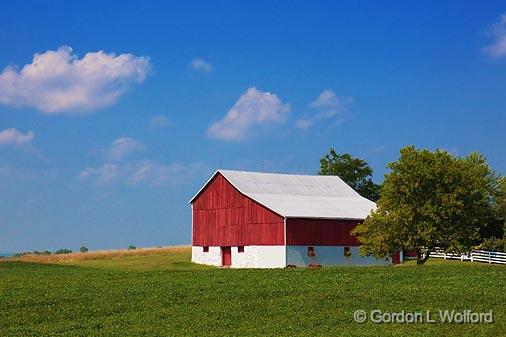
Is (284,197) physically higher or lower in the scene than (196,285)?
higher

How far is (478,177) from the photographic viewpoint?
62.6 metres

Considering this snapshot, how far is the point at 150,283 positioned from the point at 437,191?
27.6 meters

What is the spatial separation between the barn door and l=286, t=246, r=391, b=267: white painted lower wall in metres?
8.03

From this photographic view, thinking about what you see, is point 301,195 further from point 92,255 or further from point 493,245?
point 92,255

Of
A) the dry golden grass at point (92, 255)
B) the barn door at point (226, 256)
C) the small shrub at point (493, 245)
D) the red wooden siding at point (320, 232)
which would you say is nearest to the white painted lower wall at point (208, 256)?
the barn door at point (226, 256)

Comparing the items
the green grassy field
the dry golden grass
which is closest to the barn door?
the dry golden grass

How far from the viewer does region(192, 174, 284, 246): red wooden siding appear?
70.4 metres

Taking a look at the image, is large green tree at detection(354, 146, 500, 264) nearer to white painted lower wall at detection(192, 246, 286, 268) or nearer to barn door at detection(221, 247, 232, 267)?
white painted lower wall at detection(192, 246, 286, 268)

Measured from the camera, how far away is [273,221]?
7012 centimetres

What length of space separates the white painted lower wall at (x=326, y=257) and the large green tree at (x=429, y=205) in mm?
7010

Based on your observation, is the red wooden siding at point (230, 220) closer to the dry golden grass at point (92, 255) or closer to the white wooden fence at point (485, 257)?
the dry golden grass at point (92, 255)

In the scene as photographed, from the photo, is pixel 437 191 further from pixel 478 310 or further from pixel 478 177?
pixel 478 310

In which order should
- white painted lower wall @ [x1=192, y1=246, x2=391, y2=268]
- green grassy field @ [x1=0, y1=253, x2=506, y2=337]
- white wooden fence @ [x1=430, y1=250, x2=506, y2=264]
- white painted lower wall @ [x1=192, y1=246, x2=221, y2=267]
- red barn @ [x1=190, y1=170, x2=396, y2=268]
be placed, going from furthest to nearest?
white painted lower wall @ [x1=192, y1=246, x2=221, y2=267] < white wooden fence @ [x1=430, y1=250, x2=506, y2=264] < red barn @ [x1=190, y1=170, x2=396, y2=268] < white painted lower wall @ [x1=192, y1=246, x2=391, y2=268] < green grassy field @ [x1=0, y1=253, x2=506, y2=337]

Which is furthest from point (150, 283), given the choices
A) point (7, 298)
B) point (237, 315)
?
point (237, 315)
